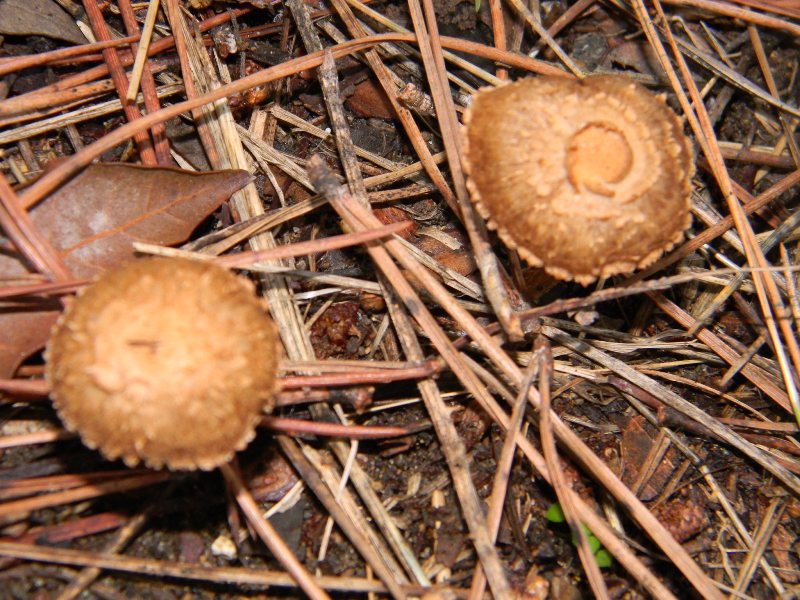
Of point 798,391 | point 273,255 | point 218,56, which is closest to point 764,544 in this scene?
point 798,391

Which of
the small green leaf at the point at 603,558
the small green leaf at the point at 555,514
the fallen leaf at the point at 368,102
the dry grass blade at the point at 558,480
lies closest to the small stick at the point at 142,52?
the fallen leaf at the point at 368,102

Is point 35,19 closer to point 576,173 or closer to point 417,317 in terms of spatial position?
point 417,317

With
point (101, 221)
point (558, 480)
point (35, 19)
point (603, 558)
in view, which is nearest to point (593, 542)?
point (603, 558)

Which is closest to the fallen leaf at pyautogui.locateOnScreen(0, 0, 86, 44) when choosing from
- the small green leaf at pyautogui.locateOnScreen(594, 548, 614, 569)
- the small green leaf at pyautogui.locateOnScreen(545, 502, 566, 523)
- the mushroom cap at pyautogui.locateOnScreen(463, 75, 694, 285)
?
the mushroom cap at pyautogui.locateOnScreen(463, 75, 694, 285)

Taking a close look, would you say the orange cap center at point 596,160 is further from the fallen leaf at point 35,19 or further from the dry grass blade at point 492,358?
the fallen leaf at point 35,19

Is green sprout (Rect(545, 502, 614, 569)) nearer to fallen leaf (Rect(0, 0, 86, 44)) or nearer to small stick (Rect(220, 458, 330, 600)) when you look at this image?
small stick (Rect(220, 458, 330, 600))
